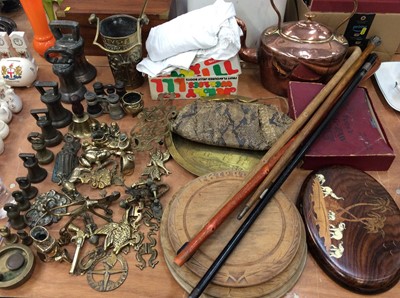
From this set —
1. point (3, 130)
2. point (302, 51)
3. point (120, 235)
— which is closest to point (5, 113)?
point (3, 130)

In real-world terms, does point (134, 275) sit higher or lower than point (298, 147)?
lower

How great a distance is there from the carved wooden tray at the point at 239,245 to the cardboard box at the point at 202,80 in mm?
369

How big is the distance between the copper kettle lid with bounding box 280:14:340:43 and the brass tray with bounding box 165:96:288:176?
1.17 ft

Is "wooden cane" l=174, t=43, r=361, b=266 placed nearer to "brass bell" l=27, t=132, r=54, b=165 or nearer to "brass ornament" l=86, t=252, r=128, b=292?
"brass ornament" l=86, t=252, r=128, b=292

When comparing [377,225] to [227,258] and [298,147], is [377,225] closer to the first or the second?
[298,147]

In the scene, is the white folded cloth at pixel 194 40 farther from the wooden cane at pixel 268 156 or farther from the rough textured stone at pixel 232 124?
the wooden cane at pixel 268 156

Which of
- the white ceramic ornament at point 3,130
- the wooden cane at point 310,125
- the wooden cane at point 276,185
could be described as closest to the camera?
the wooden cane at point 276,185

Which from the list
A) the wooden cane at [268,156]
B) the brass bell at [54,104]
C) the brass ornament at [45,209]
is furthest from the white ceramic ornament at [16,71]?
the wooden cane at [268,156]

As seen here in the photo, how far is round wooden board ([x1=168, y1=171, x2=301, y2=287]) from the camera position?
711mm

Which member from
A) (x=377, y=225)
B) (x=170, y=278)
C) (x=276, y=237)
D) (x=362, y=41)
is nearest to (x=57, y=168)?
(x=170, y=278)

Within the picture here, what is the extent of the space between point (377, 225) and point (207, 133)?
17.7 inches

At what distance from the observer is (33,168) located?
2.98 feet

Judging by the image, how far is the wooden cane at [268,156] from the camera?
71 centimetres

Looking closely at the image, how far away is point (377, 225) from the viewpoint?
2.63ft
